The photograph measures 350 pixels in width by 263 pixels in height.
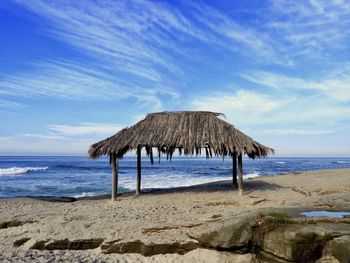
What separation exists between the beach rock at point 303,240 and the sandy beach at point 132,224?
0.75 meters

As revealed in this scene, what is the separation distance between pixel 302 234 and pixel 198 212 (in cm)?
490

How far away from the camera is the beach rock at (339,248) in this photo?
6.10 m

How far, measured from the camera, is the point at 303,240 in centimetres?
670

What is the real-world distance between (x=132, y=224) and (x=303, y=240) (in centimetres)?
437

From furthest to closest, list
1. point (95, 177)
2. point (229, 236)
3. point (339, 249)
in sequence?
point (95, 177) < point (229, 236) < point (339, 249)

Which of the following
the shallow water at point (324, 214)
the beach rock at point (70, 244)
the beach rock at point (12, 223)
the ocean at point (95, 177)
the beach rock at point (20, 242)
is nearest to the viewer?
the shallow water at point (324, 214)

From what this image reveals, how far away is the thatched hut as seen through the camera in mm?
13688

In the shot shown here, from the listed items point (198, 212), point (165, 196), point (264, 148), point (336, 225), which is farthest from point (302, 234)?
point (165, 196)

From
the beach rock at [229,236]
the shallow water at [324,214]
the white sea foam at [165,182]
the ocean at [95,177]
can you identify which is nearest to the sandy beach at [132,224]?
the beach rock at [229,236]

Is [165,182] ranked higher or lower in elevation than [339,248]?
higher

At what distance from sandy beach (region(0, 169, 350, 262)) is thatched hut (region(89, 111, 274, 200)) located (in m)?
1.63

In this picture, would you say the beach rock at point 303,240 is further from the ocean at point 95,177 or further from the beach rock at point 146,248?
the ocean at point 95,177

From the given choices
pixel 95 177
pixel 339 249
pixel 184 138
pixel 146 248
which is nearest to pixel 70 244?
pixel 146 248

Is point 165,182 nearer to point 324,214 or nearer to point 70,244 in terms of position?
point 70,244
